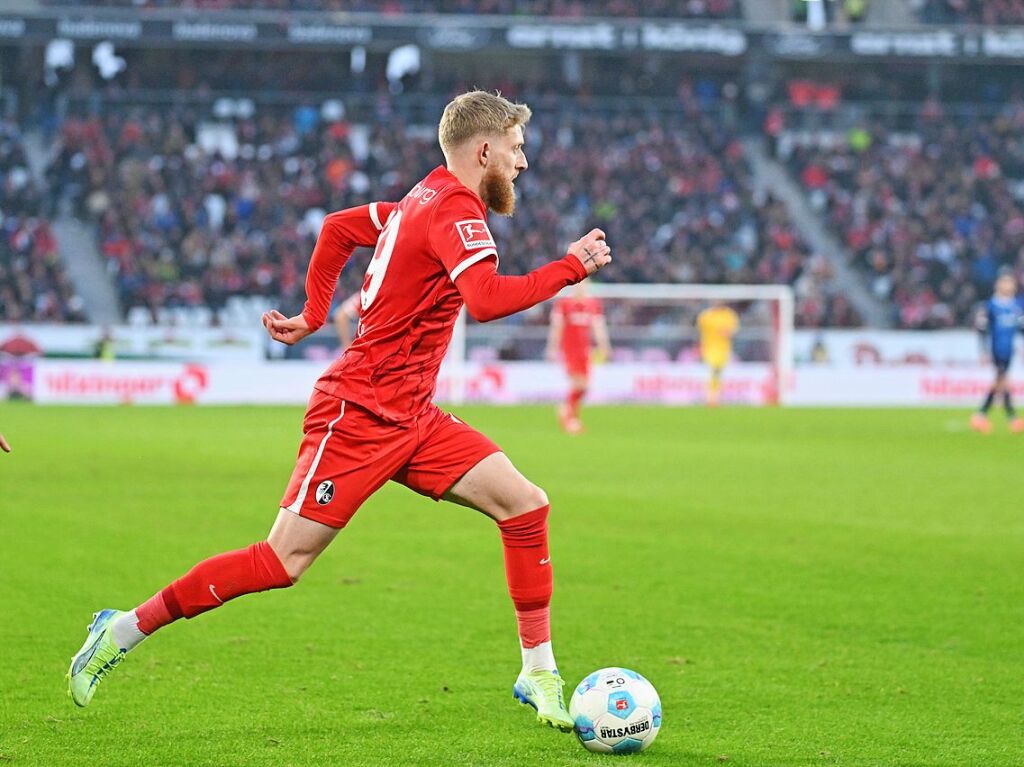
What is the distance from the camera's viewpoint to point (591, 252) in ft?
15.6

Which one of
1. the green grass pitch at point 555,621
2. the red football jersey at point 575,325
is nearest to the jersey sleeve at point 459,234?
the green grass pitch at point 555,621

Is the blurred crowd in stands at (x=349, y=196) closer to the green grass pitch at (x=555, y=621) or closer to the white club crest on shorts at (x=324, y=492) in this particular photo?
the green grass pitch at (x=555, y=621)

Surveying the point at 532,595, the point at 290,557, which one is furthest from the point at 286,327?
the point at 532,595

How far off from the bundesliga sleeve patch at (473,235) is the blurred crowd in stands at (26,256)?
2584 cm

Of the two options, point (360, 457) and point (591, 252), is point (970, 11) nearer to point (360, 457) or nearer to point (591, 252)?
point (591, 252)

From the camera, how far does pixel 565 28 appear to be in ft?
117

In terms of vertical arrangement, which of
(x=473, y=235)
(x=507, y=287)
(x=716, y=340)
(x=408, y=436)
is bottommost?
(x=716, y=340)

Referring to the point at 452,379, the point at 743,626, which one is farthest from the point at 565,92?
the point at 743,626

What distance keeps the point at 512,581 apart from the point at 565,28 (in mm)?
31727

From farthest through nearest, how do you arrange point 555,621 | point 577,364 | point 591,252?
point 577,364
point 555,621
point 591,252

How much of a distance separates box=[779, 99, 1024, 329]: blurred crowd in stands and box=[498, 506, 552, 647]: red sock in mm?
28107

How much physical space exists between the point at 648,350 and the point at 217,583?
25.0m

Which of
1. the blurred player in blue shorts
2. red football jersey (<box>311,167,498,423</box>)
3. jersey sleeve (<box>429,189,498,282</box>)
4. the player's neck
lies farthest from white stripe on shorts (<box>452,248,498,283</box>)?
the blurred player in blue shorts

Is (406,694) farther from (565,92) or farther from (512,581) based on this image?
(565,92)
